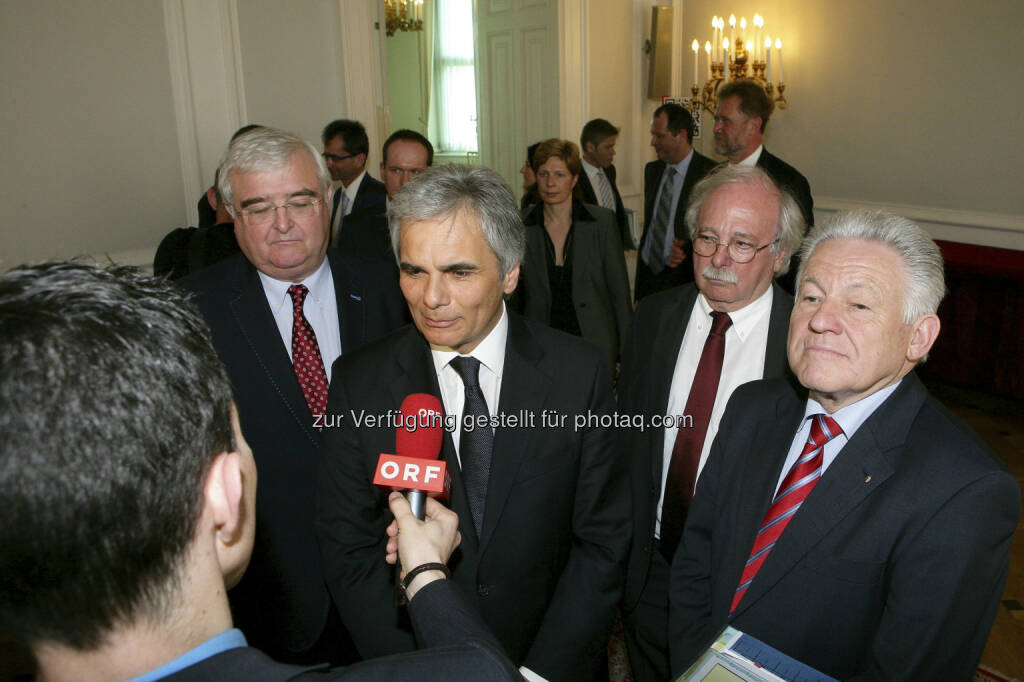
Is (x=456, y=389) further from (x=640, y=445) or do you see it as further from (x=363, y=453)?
(x=640, y=445)

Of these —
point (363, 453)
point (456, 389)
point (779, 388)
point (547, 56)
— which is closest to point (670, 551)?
point (779, 388)

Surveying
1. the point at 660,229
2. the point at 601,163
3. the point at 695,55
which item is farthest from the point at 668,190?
the point at 695,55

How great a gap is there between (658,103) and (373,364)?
763 cm

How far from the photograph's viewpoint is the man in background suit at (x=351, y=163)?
508cm

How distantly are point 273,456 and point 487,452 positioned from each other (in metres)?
0.74

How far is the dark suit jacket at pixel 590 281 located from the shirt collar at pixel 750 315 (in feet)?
5.79

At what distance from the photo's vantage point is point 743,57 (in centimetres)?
759

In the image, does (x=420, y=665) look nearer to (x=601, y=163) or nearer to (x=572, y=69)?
(x=601, y=163)

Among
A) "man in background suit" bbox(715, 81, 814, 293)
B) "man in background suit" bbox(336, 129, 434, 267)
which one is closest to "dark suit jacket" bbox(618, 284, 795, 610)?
"man in background suit" bbox(336, 129, 434, 267)

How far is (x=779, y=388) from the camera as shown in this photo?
183 cm

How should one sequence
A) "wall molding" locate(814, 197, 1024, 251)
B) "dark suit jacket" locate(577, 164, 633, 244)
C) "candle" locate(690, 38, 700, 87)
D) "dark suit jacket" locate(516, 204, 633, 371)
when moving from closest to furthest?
1. "dark suit jacket" locate(516, 204, 633, 371)
2. "wall molding" locate(814, 197, 1024, 251)
3. "dark suit jacket" locate(577, 164, 633, 244)
4. "candle" locate(690, 38, 700, 87)

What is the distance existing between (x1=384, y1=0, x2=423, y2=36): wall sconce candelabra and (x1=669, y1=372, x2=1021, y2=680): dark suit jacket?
10.3m

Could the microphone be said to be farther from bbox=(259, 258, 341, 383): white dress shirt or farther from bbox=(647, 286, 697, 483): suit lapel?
bbox=(647, 286, 697, 483): suit lapel

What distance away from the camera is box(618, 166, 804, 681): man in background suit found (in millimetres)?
2152
